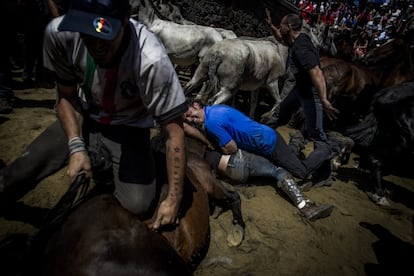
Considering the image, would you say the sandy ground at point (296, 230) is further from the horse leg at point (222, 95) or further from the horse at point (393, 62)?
the horse at point (393, 62)

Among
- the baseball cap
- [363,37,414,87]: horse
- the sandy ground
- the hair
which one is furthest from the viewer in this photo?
[363,37,414,87]: horse

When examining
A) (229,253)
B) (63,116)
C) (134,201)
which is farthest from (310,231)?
(63,116)

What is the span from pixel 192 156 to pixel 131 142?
4.01ft

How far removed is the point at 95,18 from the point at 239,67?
438 centimetres

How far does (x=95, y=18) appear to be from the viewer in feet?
4.41

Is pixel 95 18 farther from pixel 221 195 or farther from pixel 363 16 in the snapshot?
pixel 363 16

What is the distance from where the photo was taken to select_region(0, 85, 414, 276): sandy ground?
107 inches

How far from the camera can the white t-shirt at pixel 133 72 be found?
5.19 ft

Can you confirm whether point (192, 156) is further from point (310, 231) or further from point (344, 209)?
point (344, 209)

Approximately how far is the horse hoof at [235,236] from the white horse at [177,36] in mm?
4795

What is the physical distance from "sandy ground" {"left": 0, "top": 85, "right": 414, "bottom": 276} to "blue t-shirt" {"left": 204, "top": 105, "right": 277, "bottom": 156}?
1.97ft

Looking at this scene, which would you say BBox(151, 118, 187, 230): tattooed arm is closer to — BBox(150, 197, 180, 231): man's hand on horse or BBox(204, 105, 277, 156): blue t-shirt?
BBox(150, 197, 180, 231): man's hand on horse

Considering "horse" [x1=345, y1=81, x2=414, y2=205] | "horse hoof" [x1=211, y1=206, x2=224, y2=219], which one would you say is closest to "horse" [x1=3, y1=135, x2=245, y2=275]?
"horse hoof" [x1=211, y1=206, x2=224, y2=219]

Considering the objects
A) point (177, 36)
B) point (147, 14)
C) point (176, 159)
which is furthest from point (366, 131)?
point (147, 14)
